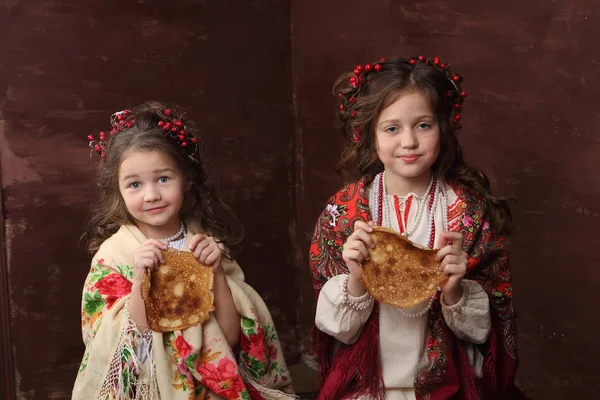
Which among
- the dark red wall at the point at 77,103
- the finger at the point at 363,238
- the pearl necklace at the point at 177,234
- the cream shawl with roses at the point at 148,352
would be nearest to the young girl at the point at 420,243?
the finger at the point at 363,238

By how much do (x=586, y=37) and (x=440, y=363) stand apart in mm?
1152

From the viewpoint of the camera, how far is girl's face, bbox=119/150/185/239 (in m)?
2.56

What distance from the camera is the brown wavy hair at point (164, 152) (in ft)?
8.63

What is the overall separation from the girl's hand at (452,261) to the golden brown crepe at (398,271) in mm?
38

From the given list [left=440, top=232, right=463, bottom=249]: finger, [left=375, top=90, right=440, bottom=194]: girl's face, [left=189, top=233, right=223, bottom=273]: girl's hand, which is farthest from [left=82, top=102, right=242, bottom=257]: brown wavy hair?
[left=440, top=232, right=463, bottom=249]: finger

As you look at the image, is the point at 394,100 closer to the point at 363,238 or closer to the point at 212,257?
the point at 363,238

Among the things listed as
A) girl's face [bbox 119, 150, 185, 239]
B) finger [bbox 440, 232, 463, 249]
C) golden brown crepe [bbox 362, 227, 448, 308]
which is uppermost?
girl's face [bbox 119, 150, 185, 239]

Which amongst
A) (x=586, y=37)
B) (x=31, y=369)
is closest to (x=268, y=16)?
(x=586, y=37)

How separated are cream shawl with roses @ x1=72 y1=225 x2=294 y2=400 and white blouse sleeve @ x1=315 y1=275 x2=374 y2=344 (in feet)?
0.92

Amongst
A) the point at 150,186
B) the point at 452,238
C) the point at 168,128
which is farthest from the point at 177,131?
the point at 452,238

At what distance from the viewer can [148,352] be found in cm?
252

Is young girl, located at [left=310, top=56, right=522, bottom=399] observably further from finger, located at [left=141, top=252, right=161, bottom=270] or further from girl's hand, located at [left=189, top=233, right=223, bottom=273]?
finger, located at [left=141, top=252, right=161, bottom=270]

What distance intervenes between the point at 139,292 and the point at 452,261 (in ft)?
2.91

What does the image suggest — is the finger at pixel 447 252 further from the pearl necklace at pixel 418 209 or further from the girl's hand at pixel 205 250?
the girl's hand at pixel 205 250
